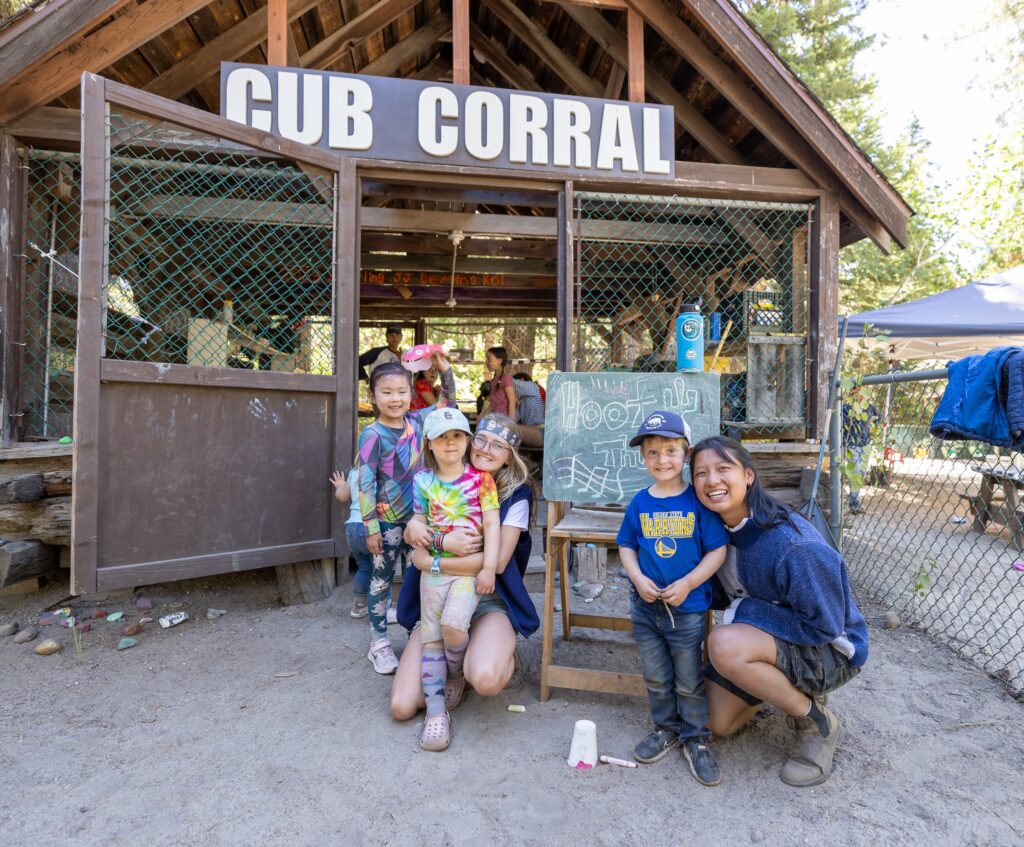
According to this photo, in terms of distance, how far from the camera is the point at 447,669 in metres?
2.70

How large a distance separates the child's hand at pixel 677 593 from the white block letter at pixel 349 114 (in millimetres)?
3537

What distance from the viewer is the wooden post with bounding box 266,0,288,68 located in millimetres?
4109

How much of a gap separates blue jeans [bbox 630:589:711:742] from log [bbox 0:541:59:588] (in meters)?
3.78

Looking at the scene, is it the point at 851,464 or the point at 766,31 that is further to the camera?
the point at 766,31

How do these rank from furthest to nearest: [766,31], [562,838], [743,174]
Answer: [766,31]
[743,174]
[562,838]

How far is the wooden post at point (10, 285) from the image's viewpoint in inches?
151

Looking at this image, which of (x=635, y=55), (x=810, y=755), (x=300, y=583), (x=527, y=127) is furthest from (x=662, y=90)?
(x=810, y=755)

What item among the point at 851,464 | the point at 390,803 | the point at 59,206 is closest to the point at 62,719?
the point at 390,803

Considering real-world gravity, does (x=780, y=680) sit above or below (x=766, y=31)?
below

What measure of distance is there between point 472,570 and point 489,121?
10.8ft

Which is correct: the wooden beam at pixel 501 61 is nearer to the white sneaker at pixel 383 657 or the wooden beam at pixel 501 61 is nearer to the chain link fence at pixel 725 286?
the chain link fence at pixel 725 286

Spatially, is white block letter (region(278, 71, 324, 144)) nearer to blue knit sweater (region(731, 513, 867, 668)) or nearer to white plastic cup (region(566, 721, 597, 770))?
blue knit sweater (region(731, 513, 867, 668))

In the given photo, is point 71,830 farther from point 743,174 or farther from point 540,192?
point 743,174

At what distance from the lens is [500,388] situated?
6262mm
